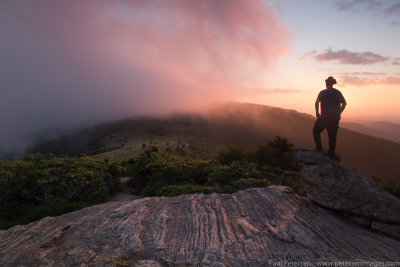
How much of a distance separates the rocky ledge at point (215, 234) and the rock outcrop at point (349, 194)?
0.11 ft

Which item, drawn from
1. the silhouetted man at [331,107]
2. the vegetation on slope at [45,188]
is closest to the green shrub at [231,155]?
the vegetation on slope at [45,188]

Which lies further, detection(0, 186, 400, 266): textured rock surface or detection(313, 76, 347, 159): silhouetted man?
detection(313, 76, 347, 159): silhouetted man

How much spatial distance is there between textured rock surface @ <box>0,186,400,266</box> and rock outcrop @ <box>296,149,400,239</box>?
313mm

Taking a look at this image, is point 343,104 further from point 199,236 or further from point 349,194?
point 199,236

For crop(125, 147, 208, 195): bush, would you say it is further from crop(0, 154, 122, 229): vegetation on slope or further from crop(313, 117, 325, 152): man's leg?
crop(313, 117, 325, 152): man's leg

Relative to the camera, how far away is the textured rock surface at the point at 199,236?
16.7 feet

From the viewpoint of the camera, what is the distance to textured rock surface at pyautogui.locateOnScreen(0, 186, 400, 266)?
16.7 feet

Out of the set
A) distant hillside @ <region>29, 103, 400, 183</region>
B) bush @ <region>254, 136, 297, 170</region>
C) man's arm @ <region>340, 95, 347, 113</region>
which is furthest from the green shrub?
distant hillside @ <region>29, 103, 400, 183</region>

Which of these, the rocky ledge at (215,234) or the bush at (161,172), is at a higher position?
the rocky ledge at (215,234)

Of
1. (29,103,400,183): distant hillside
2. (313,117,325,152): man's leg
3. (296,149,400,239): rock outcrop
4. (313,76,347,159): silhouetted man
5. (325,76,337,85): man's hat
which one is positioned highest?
(325,76,337,85): man's hat

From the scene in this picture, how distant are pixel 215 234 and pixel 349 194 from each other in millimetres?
4113

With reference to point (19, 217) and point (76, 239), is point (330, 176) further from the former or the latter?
point (19, 217)

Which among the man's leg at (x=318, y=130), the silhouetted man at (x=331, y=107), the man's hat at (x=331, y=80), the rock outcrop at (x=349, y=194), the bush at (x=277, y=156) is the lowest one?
the bush at (x=277, y=156)

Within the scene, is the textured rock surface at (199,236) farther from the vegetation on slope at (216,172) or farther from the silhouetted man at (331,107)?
the vegetation on slope at (216,172)
